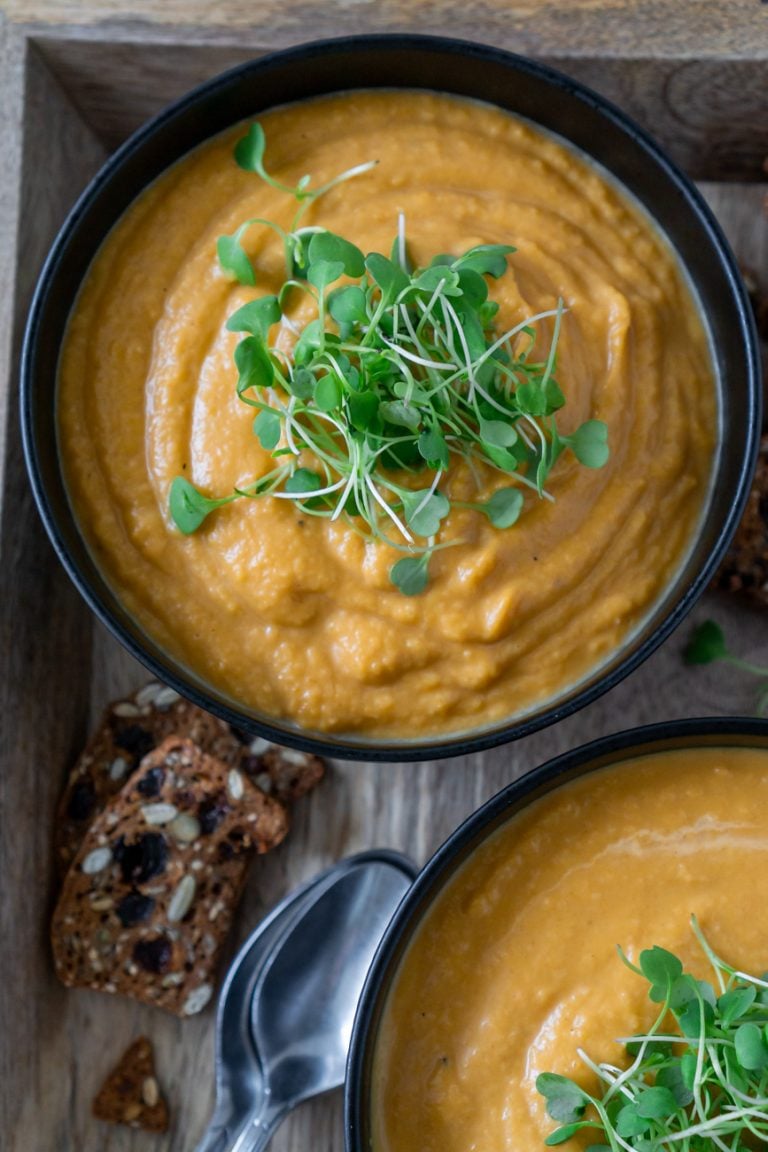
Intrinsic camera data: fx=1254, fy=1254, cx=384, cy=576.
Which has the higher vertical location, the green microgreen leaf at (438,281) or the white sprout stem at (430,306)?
the green microgreen leaf at (438,281)

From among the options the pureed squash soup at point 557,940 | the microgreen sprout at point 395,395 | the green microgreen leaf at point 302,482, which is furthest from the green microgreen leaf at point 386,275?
the pureed squash soup at point 557,940

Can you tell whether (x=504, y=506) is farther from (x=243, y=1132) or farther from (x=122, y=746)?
(x=243, y=1132)

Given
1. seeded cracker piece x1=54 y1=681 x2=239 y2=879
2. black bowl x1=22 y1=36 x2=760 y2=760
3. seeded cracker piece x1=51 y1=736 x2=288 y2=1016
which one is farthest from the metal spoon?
black bowl x1=22 y1=36 x2=760 y2=760

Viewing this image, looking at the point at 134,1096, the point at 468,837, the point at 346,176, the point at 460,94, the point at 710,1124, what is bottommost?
the point at 710,1124

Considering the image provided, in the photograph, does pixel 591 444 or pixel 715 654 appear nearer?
pixel 591 444

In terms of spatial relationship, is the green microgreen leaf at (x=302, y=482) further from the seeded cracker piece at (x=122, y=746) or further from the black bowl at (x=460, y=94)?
the seeded cracker piece at (x=122, y=746)

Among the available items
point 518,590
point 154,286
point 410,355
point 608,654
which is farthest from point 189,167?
point 608,654

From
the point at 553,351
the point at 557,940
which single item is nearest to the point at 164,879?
the point at 557,940
